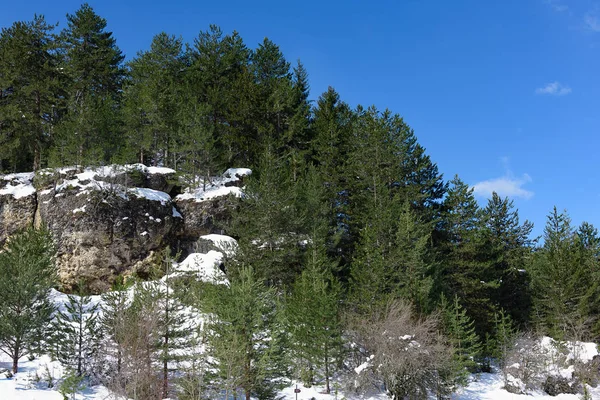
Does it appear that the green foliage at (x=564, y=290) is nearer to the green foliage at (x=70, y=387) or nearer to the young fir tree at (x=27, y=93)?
the green foliage at (x=70, y=387)

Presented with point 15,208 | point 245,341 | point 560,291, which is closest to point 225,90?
point 15,208

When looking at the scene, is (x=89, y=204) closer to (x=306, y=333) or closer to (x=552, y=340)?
(x=306, y=333)

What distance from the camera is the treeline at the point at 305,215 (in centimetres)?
2450

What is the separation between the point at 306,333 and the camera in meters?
24.3

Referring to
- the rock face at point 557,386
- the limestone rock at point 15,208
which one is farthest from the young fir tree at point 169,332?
the rock face at point 557,386

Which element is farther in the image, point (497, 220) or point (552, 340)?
point (497, 220)

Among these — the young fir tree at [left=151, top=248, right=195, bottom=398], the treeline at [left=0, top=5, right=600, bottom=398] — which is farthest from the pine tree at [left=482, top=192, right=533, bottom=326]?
the young fir tree at [left=151, top=248, right=195, bottom=398]

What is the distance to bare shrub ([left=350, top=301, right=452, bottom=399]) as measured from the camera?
24.2 meters

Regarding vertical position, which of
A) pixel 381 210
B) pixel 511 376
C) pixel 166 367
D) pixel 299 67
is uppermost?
pixel 299 67

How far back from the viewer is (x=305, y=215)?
30.9 meters

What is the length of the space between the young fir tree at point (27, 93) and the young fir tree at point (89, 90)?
163cm

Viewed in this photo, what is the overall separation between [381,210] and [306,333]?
10986mm

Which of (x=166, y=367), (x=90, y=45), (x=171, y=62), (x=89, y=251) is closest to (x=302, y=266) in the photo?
(x=166, y=367)

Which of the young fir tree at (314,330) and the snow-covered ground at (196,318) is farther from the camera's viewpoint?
the young fir tree at (314,330)
